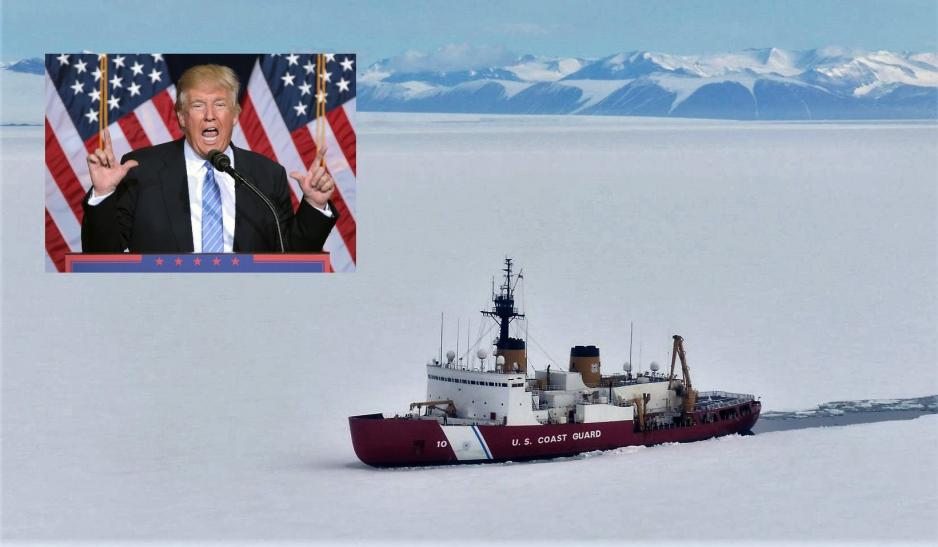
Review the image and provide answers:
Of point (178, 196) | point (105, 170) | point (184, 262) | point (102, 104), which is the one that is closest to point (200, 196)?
point (178, 196)

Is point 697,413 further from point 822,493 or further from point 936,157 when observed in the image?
point 936,157

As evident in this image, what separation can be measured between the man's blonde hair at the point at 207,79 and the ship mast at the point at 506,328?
12337 mm

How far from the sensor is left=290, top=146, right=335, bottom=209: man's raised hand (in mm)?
52406

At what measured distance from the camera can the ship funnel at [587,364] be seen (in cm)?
6347

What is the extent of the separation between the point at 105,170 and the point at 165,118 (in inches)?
106

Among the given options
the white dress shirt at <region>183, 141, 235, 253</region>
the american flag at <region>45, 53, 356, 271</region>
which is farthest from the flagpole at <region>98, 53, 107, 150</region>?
the white dress shirt at <region>183, 141, 235, 253</region>

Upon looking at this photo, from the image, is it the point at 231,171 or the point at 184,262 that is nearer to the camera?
the point at 231,171

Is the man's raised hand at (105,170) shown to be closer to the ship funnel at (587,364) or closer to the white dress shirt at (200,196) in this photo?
the white dress shirt at (200,196)

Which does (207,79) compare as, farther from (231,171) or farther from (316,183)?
(316,183)

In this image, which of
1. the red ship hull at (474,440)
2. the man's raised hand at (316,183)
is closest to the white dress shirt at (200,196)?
the man's raised hand at (316,183)

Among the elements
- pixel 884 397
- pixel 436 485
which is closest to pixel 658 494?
pixel 436 485

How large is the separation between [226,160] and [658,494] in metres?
16.1

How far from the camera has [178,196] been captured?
1998 inches

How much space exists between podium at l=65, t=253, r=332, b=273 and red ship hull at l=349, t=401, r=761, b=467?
7.43m
